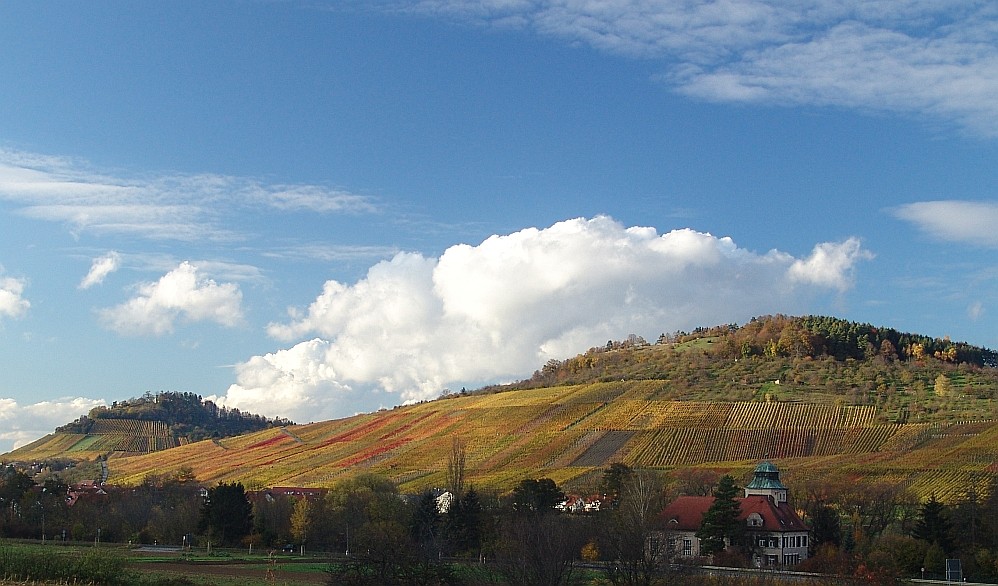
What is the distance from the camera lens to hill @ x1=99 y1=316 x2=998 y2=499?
12075 cm

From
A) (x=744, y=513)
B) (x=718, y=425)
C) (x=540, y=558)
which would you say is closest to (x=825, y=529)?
(x=744, y=513)

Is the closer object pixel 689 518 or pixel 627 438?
pixel 689 518

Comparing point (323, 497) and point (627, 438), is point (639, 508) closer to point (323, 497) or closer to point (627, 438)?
point (323, 497)

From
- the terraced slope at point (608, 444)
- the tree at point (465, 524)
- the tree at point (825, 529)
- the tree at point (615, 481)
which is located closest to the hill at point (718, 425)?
the terraced slope at point (608, 444)

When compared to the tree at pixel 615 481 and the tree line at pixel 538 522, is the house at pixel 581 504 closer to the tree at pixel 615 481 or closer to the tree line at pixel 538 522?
the tree at pixel 615 481

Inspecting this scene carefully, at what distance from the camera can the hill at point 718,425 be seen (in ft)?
396

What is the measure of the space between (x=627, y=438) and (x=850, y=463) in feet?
109

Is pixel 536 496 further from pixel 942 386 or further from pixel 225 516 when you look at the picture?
pixel 942 386

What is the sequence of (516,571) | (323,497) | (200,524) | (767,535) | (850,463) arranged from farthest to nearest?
1. (850,463)
2. (323,497)
3. (200,524)
4. (767,535)
5. (516,571)

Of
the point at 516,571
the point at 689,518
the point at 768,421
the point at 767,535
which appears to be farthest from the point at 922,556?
the point at 768,421

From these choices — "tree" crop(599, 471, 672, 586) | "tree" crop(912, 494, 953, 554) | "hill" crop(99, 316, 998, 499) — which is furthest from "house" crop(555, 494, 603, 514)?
"tree" crop(599, 471, 672, 586)

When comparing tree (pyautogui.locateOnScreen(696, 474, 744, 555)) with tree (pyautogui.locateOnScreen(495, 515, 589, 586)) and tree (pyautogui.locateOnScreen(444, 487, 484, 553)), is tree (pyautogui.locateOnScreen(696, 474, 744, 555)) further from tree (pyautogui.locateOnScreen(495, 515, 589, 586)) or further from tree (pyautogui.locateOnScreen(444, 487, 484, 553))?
tree (pyautogui.locateOnScreen(495, 515, 589, 586))

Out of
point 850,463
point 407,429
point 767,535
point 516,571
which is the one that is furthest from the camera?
point 407,429

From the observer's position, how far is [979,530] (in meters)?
71.8
